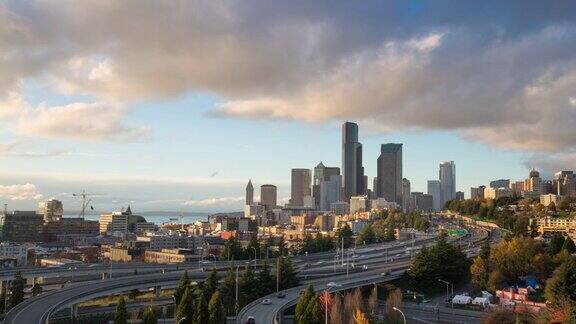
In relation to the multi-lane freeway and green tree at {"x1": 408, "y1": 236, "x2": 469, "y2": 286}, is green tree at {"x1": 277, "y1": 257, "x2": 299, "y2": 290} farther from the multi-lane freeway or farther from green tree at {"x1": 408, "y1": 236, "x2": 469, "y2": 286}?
green tree at {"x1": 408, "y1": 236, "x2": 469, "y2": 286}

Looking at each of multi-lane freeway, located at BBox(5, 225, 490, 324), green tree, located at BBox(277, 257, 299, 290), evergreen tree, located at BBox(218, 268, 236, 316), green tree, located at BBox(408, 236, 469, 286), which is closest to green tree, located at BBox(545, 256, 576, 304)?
green tree, located at BBox(408, 236, 469, 286)

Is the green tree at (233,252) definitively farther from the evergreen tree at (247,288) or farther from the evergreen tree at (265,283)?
the evergreen tree at (247,288)

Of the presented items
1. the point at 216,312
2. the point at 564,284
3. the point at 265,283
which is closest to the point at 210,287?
the point at 265,283

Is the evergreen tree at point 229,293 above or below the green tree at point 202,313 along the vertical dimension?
below

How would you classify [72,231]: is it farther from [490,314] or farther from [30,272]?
[490,314]

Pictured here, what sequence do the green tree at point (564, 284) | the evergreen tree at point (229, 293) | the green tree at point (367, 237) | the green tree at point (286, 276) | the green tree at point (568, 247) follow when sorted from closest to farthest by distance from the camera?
the green tree at point (564, 284), the evergreen tree at point (229, 293), the green tree at point (286, 276), the green tree at point (568, 247), the green tree at point (367, 237)

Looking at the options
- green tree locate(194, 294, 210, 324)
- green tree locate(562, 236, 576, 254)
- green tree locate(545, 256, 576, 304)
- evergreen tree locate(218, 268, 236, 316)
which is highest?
green tree locate(562, 236, 576, 254)

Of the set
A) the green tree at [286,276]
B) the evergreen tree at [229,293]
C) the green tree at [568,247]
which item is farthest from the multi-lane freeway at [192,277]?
the green tree at [568,247]

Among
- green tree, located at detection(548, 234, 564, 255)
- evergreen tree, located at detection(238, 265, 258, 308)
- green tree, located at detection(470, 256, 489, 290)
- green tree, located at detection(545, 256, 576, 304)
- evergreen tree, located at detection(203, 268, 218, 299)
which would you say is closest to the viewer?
green tree, located at detection(545, 256, 576, 304)

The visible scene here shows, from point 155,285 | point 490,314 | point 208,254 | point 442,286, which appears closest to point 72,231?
point 208,254
